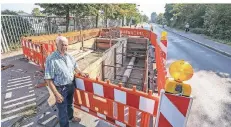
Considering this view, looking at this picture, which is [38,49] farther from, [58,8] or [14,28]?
[58,8]

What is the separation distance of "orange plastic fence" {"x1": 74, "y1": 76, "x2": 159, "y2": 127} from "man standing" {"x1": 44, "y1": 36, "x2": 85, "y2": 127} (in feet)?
0.99

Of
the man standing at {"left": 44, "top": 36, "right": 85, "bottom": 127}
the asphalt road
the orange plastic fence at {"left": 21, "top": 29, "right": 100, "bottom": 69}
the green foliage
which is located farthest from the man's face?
the green foliage

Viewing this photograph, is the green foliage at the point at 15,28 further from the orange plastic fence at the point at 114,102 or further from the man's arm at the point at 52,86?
the man's arm at the point at 52,86

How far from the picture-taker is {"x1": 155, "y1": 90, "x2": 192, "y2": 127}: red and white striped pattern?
6.50 feet

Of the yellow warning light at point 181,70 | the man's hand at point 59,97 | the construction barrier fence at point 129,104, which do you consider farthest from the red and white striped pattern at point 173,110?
the man's hand at point 59,97

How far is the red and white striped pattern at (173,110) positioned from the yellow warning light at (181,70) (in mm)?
235

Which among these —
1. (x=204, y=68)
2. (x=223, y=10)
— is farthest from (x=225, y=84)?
(x=223, y=10)

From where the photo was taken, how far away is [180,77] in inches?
75.0

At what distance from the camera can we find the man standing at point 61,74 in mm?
2826

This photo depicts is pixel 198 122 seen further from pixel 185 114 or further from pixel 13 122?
pixel 13 122

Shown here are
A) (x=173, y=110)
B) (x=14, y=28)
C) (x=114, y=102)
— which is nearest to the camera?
(x=173, y=110)

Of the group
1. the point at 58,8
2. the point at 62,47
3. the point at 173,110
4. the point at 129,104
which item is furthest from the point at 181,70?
the point at 58,8

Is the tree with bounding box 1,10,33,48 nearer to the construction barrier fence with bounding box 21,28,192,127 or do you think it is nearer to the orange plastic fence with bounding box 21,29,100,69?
the orange plastic fence with bounding box 21,29,100,69

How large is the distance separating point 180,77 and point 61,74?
192 centimetres
